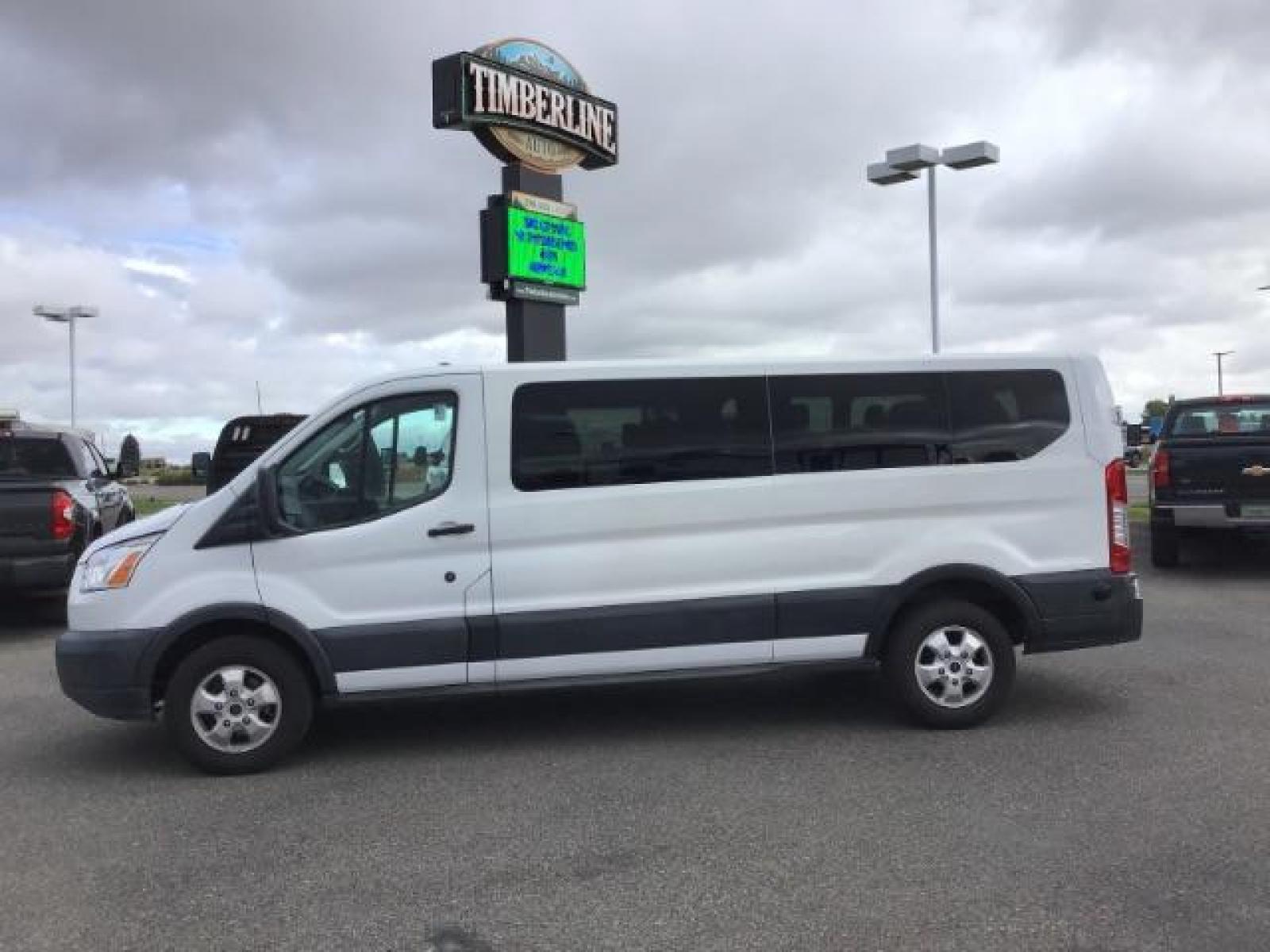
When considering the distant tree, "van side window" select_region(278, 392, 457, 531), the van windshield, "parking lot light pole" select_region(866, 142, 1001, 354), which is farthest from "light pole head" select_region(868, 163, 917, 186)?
"van side window" select_region(278, 392, 457, 531)

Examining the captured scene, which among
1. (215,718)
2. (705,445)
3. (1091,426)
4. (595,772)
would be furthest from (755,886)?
(1091,426)

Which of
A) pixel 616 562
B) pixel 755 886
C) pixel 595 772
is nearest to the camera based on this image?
pixel 755 886

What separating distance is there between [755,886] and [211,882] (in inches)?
80.6

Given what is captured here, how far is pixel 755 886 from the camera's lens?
13.5ft

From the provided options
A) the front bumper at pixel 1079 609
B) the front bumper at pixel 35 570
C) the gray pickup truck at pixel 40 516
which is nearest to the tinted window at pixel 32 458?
the gray pickup truck at pixel 40 516

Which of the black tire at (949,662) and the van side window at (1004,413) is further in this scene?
the van side window at (1004,413)

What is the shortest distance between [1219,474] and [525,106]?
11788mm

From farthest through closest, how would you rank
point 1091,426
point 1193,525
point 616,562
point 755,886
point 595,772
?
point 1193,525 < point 1091,426 < point 616,562 < point 595,772 < point 755,886

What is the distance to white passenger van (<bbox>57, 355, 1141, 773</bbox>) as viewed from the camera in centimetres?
570

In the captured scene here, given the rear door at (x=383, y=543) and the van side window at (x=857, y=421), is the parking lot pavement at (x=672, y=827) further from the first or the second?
the van side window at (x=857, y=421)

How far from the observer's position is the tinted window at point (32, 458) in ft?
36.1

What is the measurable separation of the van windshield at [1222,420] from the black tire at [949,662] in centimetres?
667

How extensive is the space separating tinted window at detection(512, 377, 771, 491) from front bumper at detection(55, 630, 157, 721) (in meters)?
2.08

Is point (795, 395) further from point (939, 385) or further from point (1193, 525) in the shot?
point (1193, 525)
